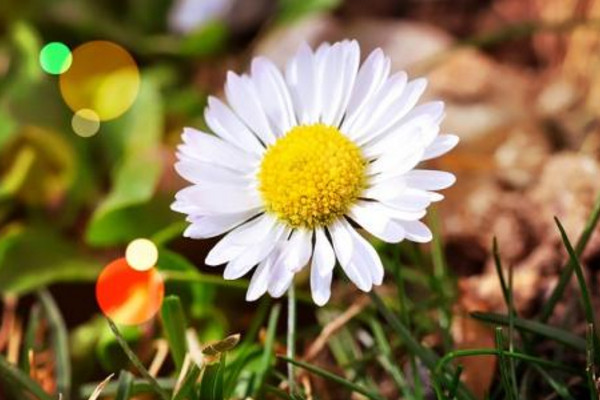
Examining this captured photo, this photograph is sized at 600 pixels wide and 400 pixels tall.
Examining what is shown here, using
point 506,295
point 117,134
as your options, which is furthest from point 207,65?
point 506,295

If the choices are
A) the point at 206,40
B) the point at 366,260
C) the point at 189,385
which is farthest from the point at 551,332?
the point at 206,40

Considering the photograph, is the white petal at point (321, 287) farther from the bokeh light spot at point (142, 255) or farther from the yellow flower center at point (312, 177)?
the bokeh light spot at point (142, 255)

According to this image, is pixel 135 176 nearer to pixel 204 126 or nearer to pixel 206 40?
pixel 204 126

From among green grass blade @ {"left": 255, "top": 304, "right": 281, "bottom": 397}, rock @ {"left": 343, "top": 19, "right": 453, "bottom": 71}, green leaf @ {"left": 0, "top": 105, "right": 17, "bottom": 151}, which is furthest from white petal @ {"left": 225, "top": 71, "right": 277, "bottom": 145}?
rock @ {"left": 343, "top": 19, "right": 453, "bottom": 71}

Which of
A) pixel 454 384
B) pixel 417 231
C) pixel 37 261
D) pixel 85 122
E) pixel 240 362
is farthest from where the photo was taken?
pixel 85 122

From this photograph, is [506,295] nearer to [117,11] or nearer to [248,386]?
[248,386]

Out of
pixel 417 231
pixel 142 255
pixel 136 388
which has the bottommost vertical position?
pixel 136 388
